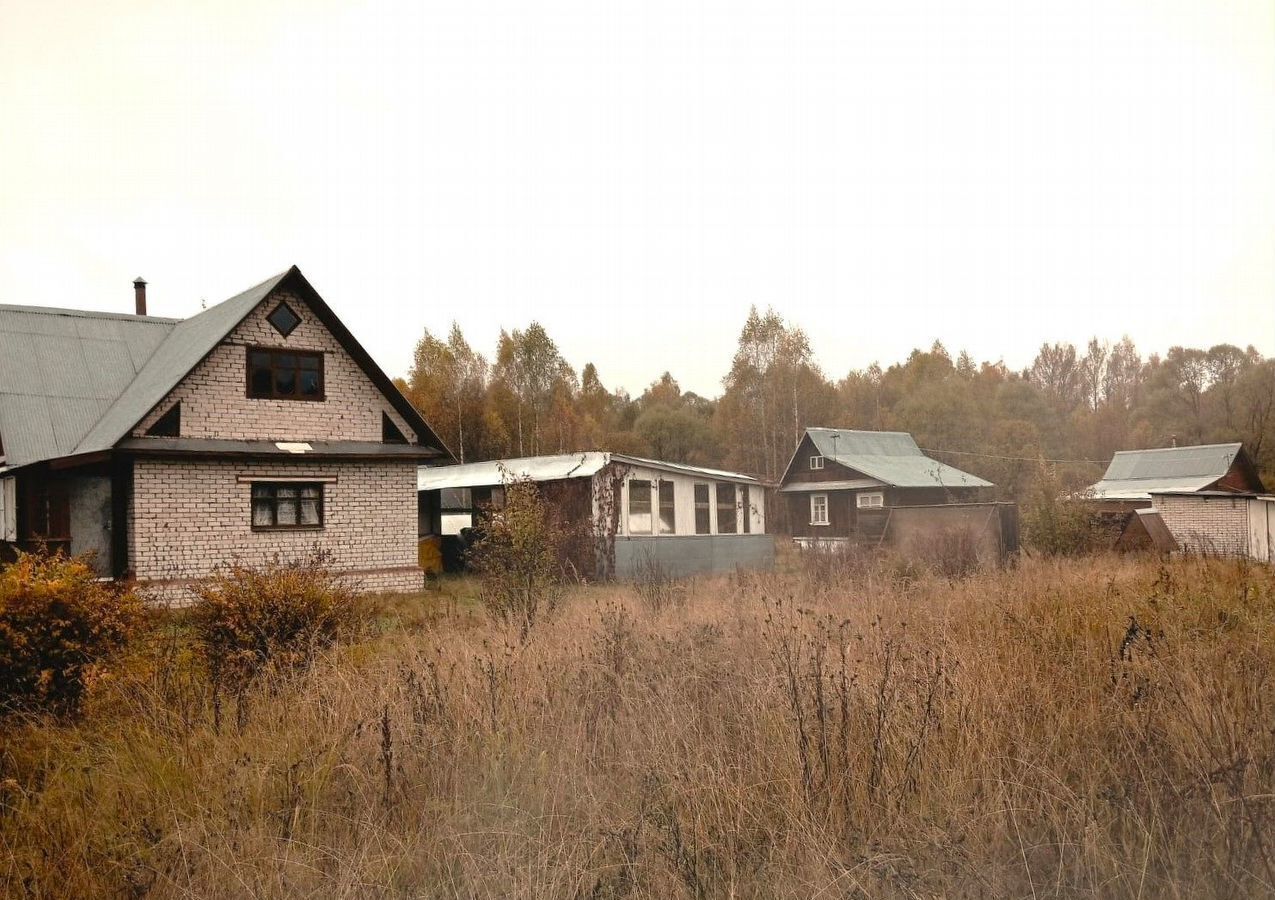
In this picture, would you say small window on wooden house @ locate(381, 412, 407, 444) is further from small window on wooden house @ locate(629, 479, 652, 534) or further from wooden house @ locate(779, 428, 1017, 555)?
wooden house @ locate(779, 428, 1017, 555)

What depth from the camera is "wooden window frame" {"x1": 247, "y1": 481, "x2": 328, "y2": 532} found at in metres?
19.2

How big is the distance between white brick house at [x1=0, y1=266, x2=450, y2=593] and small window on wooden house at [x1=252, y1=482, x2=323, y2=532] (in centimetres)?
3

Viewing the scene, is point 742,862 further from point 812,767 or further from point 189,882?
point 189,882

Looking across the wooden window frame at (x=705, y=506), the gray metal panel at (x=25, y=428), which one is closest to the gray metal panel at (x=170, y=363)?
the gray metal panel at (x=25, y=428)

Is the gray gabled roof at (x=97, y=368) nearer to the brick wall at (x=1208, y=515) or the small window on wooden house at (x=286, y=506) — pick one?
the small window on wooden house at (x=286, y=506)

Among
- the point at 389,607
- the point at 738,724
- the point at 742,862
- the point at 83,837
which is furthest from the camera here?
the point at 389,607

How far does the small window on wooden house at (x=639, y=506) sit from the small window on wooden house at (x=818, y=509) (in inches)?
753

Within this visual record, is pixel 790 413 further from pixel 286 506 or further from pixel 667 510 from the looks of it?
pixel 286 506

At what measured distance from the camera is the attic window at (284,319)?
19.8m

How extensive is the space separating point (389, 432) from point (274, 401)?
2.57 m

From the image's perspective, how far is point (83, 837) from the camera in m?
4.68

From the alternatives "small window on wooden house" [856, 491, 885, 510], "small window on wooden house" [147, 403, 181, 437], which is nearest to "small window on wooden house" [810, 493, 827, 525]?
"small window on wooden house" [856, 491, 885, 510]

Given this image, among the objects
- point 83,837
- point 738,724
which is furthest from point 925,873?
point 83,837

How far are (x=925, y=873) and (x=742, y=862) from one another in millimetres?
797
